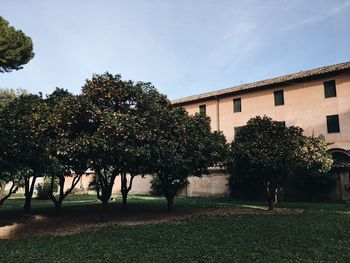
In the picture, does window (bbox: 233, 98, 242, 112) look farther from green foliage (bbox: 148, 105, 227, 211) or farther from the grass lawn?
the grass lawn

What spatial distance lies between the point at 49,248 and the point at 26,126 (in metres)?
6.08

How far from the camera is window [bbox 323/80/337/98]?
107 ft

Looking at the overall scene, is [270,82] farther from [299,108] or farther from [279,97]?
[299,108]

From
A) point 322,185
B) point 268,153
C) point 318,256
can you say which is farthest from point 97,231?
point 322,185

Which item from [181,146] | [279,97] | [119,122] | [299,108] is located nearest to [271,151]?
[181,146]

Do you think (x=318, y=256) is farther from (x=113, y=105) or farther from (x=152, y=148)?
(x=113, y=105)

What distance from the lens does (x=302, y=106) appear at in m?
34.3

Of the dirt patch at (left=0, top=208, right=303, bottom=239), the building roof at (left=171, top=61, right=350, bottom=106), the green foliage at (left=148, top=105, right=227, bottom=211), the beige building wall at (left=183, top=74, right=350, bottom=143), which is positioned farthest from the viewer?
the building roof at (left=171, top=61, right=350, bottom=106)

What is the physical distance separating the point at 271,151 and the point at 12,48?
27.4 metres

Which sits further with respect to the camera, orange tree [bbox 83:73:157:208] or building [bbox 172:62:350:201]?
building [bbox 172:62:350:201]

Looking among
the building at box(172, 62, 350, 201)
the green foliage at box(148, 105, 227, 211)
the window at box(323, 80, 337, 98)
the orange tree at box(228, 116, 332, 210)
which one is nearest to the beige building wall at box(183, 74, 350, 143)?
the building at box(172, 62, 350, 201)

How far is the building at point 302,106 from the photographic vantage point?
31.3m

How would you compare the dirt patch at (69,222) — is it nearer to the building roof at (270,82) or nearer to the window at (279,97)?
the window at (279,97)

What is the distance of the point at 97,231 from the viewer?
48.4ft
